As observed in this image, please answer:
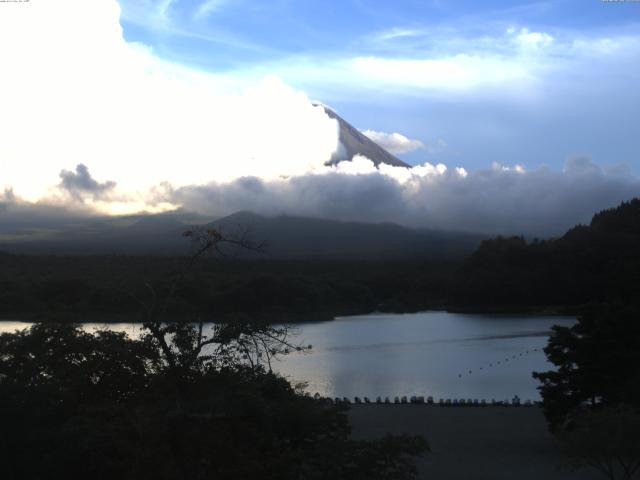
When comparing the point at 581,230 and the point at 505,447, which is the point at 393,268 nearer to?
the point at 581,230

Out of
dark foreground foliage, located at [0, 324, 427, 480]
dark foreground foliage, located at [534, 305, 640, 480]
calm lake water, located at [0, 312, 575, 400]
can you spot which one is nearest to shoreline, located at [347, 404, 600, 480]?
dark foreground foliage, located at [534, 305, 640, 480]

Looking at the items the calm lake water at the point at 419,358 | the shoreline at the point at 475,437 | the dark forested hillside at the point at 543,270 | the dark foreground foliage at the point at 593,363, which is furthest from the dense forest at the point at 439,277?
the dark foreground foliage at the point at 593,363

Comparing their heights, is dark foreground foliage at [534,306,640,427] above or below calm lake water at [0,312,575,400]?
above

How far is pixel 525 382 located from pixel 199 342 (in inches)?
639

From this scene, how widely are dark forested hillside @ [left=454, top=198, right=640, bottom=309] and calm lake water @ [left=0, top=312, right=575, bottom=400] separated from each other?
6155mm

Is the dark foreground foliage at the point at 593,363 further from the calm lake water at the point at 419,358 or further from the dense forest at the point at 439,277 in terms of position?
the dense forest at the point at 439,277

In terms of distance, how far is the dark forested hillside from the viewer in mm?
44531

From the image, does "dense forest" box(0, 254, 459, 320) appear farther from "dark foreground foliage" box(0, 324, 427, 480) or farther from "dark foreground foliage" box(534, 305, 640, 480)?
"dark foreground foliage" box(534, 305, 640, 480)

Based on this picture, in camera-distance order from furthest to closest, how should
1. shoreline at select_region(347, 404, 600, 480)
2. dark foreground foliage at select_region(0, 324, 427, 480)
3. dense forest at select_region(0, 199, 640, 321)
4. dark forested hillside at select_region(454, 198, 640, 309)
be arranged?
1. dark forested hillside at select_region(454, 198, 640, 309)
2. dense forest at select_region(0, 199, 640, 321)
3. shoreline at select_region(347, 404, 600, 480)
4. dark foreground foliage at select_region(0, 324, 427, 480)

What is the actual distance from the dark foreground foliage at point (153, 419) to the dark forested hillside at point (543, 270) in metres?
38.8

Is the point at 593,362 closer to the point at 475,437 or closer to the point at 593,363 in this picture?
the point at 593,363

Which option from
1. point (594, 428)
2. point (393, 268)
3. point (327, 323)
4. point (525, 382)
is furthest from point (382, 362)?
point (393, 268)

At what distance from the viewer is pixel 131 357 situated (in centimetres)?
562

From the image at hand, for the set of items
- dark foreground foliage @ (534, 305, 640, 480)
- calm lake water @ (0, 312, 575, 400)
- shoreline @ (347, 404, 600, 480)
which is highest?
dark foreground foliage @ (534, 305, 640, 480)
